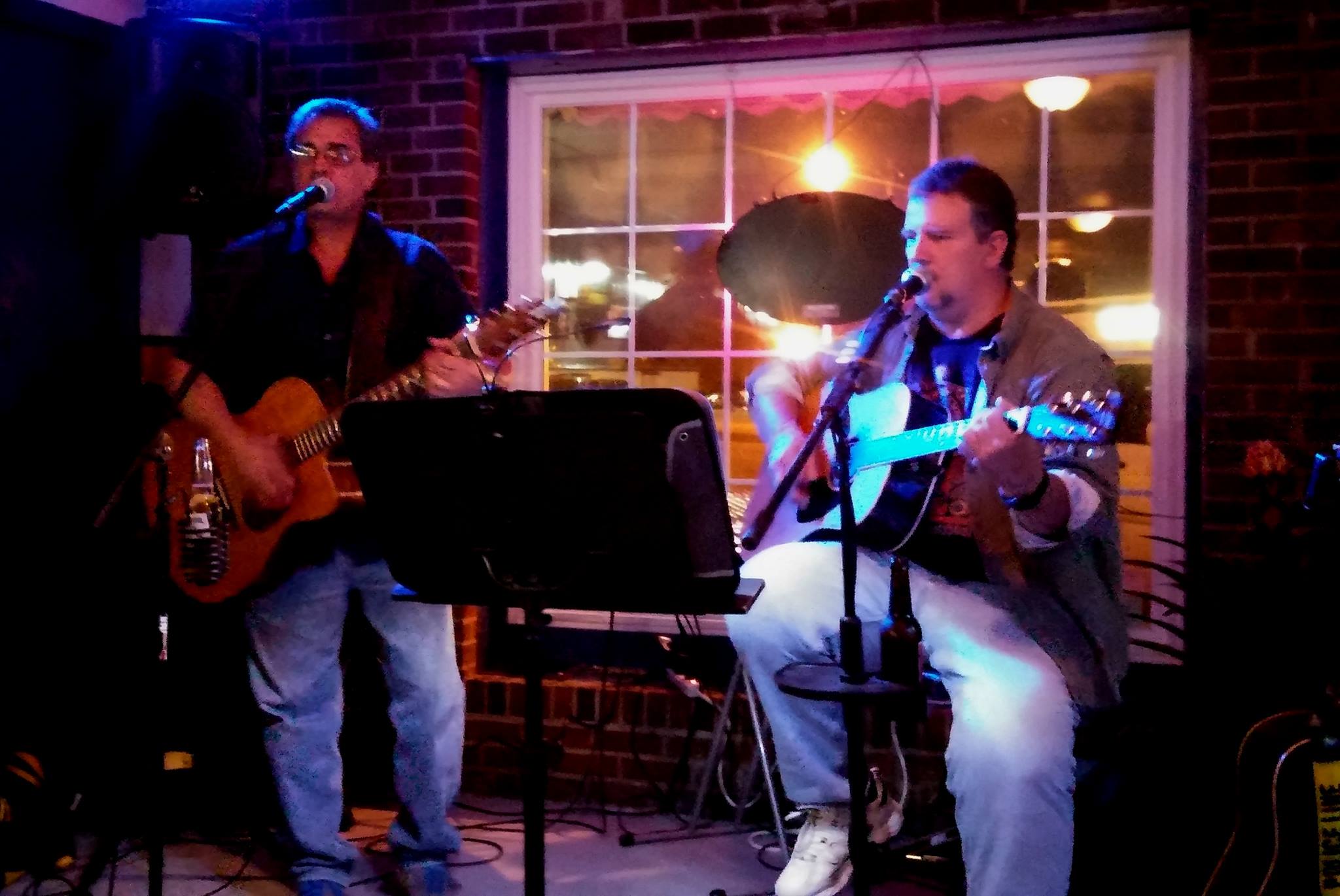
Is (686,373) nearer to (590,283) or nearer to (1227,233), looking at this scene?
(590,283)

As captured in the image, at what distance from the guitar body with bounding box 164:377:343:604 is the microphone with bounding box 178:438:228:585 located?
1cm

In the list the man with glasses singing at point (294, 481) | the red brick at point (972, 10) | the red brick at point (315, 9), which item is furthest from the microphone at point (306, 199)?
the red brick at point (972, 10)

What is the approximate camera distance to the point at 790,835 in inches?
125

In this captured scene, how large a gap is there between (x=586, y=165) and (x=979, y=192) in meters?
1.60

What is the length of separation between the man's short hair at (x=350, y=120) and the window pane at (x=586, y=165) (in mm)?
1014

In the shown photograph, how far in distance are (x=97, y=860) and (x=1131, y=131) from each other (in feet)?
11.5

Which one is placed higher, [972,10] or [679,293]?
[972,10]

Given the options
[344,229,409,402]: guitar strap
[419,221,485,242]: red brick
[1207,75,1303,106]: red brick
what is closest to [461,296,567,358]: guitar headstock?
[344,229,409,402]: guitar strap

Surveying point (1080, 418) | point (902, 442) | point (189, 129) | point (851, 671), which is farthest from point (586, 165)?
point (851, 671)

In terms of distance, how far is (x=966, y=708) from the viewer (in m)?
2.31

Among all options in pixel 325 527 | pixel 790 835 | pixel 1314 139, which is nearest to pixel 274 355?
pixel 325 527

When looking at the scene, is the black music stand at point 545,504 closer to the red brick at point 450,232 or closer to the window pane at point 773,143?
the red brick at point 450,232

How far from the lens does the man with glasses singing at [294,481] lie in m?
2.73

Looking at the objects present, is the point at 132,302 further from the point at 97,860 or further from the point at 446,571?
the point at 446,571
